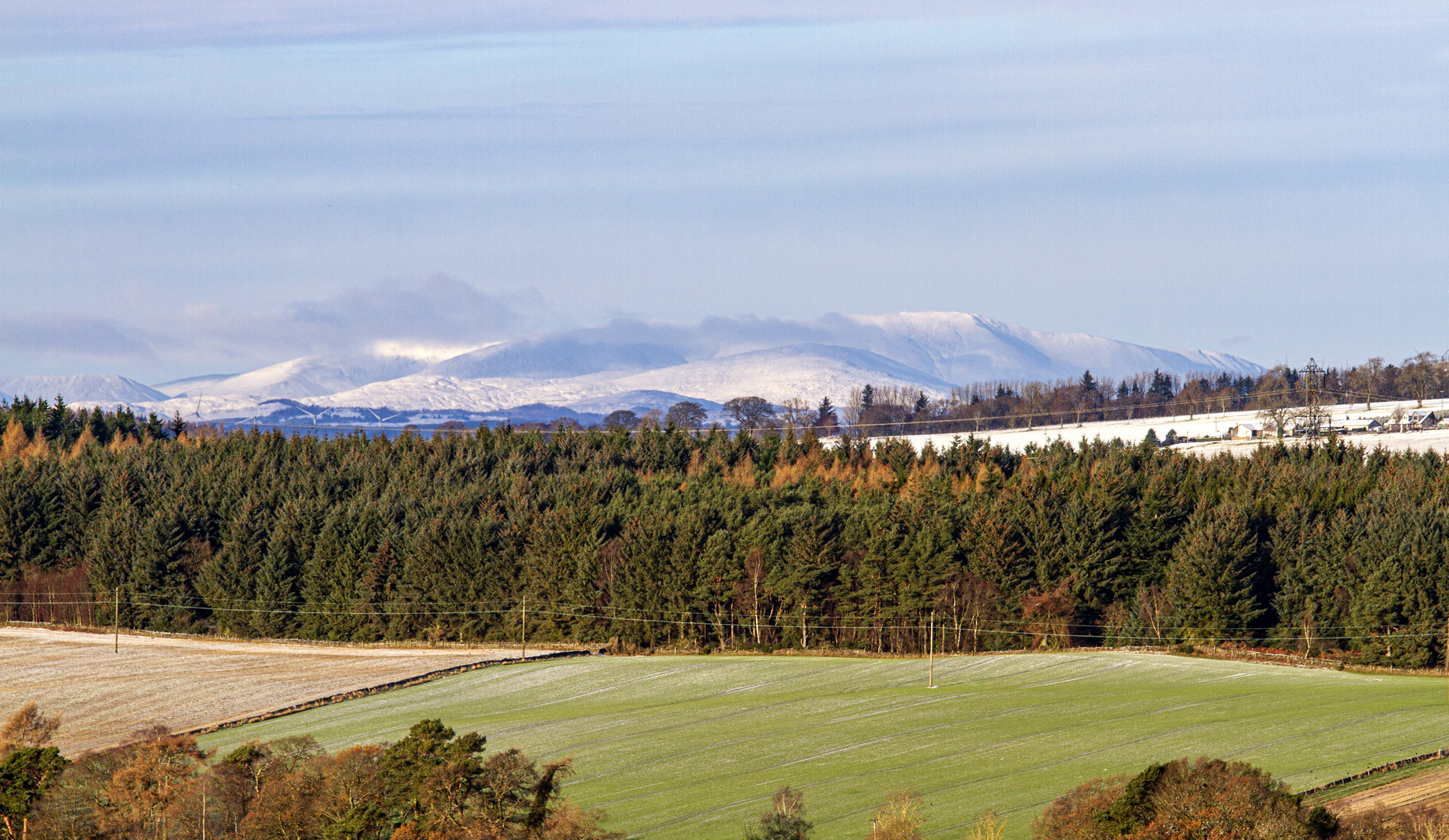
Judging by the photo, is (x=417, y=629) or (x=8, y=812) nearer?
(x=8, y=812)

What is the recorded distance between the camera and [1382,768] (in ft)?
128

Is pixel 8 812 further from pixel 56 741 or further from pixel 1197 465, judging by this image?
pixel 1197 465

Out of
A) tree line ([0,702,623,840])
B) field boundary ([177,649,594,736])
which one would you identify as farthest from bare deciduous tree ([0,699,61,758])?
field boundary ([177,649,594,736])

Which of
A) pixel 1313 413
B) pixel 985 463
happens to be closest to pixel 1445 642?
pixel 985 463

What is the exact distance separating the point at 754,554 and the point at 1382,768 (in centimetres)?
5219

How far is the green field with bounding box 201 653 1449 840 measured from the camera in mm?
40594

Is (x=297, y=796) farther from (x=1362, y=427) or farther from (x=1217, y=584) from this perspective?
(x=1362, y=427)

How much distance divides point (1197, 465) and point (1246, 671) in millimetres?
49656

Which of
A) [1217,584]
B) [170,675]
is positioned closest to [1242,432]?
[1217,584]

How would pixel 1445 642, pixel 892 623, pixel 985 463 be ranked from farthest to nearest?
pixel 985 463, pixel 892 623, pixel 1445 642

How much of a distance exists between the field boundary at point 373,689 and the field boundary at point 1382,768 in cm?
3795

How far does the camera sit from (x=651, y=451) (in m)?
134

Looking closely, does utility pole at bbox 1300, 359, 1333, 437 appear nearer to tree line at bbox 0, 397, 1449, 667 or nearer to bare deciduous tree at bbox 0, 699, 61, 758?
tree line at bbox 0, 397, 1449, 667

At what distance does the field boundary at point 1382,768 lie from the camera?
36969 millimetres
